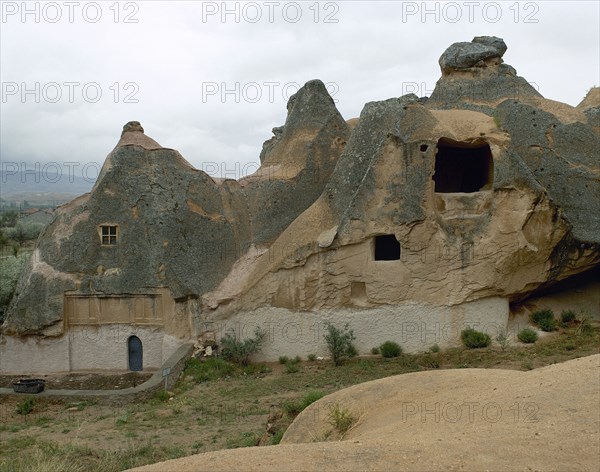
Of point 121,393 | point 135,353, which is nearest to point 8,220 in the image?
point 135,353

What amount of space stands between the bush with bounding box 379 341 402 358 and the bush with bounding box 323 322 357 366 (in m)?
0.77

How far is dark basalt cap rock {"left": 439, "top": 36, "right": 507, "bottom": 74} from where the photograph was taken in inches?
669

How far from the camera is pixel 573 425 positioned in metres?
5.63

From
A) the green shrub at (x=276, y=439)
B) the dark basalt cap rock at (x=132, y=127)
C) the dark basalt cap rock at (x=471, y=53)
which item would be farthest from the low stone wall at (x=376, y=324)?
the dark basalt cap rock at (x=471, y=53)

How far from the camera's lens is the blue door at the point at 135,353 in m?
16.6

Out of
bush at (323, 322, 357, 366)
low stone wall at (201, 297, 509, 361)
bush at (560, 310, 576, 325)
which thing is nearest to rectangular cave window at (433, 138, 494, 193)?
low stone wall at (201, 297, 509, 361)

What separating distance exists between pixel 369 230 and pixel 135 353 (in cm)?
762

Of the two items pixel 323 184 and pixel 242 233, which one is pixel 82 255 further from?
pixel 323 184

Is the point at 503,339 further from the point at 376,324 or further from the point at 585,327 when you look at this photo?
the point at 376,324

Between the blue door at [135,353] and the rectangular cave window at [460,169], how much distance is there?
9.93 meters

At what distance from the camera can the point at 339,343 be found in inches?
596

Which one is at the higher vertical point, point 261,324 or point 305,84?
point 305,84

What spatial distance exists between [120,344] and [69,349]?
1.48 meters

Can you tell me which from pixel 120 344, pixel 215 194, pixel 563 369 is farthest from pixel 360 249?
pixel 563 369
